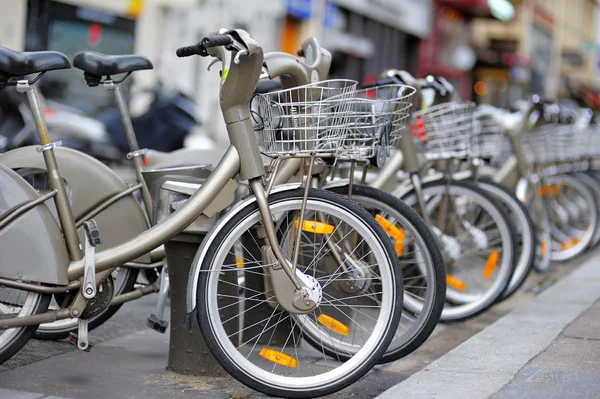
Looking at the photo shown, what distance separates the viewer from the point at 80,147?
509 inches

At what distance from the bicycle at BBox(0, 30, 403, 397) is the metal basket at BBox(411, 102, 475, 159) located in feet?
5.31

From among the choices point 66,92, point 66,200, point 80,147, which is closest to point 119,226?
point 66,200

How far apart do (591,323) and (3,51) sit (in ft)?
9.42

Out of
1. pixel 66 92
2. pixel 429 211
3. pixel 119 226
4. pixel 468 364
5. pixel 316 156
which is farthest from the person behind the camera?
pixel 66 92

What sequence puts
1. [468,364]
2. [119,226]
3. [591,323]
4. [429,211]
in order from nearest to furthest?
[468,364] → [119,226] → [591,323] → [429,211]

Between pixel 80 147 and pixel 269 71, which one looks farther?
pixel 80 147

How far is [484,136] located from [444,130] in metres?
0.70

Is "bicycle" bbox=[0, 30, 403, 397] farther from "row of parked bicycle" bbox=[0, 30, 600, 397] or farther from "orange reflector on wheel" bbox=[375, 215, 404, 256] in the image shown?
"orange reflector on wheel" bbox=[375, 215, 404, 256]

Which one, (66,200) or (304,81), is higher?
(304,81)

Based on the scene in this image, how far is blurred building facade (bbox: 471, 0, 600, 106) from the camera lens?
33594mm

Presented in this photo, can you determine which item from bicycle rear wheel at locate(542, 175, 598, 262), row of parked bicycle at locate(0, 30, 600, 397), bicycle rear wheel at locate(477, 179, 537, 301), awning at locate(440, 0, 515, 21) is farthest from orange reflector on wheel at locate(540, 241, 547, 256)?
awning at locate(440, 0, 515, 21)

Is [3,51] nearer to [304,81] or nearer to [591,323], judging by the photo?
[304,81]

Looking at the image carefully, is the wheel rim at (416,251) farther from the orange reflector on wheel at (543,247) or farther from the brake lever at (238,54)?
the orange reflector on wheel at (543,247)

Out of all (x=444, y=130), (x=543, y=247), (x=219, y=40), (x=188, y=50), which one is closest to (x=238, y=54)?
(x=219, y=40)
